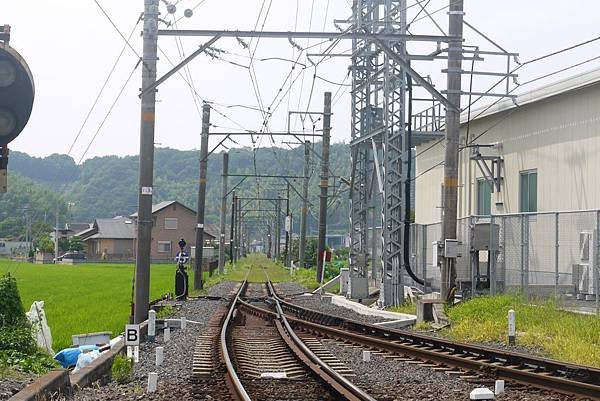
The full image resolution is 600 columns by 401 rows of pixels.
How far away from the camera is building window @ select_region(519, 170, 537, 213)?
27.9 m

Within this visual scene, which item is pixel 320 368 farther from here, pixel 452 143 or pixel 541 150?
pixel 541 150

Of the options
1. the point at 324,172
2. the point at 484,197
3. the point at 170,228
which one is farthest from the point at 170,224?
the point at 484,197

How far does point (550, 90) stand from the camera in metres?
25.9

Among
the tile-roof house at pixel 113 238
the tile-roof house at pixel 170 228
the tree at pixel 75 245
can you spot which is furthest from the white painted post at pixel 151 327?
the tree at pixel 75 245

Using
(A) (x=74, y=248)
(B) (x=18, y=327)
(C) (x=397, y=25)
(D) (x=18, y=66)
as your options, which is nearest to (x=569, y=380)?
(D) (x=18, y=66)

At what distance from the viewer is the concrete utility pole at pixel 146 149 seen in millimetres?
18172

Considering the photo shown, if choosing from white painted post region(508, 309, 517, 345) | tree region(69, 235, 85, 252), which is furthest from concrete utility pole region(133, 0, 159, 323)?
tree region(69, 235, 85, 252)

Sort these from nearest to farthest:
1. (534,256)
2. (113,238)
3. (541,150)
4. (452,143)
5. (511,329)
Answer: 1. (511,329)
2. (452,143)
3. (534,256)
4. (541,150)
5. (113,238)

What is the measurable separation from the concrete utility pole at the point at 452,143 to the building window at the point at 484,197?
10.8 meters

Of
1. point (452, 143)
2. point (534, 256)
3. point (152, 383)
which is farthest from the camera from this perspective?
point (534, 256)

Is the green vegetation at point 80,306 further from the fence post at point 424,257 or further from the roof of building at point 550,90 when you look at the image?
the roof of building at point 550,90

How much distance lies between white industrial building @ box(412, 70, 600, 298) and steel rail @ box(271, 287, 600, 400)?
4.70 metres

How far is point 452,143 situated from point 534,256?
16.3 ft

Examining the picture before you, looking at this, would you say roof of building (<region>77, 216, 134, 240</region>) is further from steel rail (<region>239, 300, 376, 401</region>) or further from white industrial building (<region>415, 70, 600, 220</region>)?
steel rail (<region>239, 300, 376, 401</region>)
